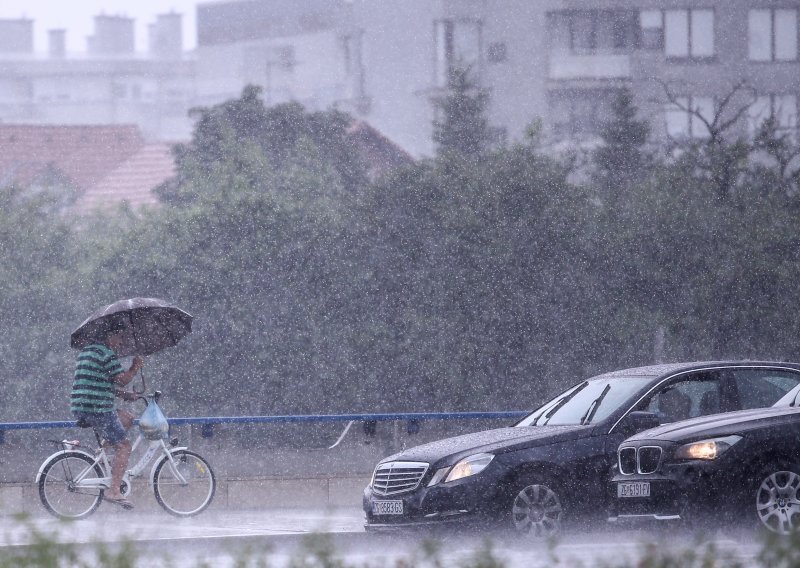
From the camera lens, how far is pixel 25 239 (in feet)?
124

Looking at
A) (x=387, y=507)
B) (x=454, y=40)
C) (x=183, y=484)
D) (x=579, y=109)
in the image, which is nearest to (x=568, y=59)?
(x=579, y=109)

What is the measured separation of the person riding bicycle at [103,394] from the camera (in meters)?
13.5

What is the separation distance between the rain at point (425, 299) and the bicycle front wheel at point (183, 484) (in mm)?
38

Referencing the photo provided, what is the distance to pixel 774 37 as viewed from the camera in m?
72.2

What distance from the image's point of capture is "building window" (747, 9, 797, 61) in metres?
71.9

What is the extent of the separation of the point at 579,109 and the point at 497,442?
195ft

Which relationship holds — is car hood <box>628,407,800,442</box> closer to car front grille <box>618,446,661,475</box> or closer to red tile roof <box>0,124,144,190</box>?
car front grille <box>618,446,661,475</box>

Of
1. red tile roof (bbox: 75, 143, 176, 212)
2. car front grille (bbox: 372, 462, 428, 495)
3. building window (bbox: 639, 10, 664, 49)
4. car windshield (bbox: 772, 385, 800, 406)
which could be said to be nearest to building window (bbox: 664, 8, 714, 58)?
building window (bbox: 639, 10, 664, 49)

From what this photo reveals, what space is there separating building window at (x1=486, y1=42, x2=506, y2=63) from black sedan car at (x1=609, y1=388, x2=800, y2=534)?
6016 centimetres

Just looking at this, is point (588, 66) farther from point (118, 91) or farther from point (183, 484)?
point (118, 91)

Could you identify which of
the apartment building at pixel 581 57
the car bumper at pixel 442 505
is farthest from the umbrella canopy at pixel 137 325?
the apartment building at pixel 581 57

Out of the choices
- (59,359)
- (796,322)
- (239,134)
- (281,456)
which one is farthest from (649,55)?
(281,456)

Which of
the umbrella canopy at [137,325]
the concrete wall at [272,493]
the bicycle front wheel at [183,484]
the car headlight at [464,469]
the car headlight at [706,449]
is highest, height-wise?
the umbrella canopy at [137,325]

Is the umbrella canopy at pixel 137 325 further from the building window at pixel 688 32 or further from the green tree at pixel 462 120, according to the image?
the building window at pixel 688 32
